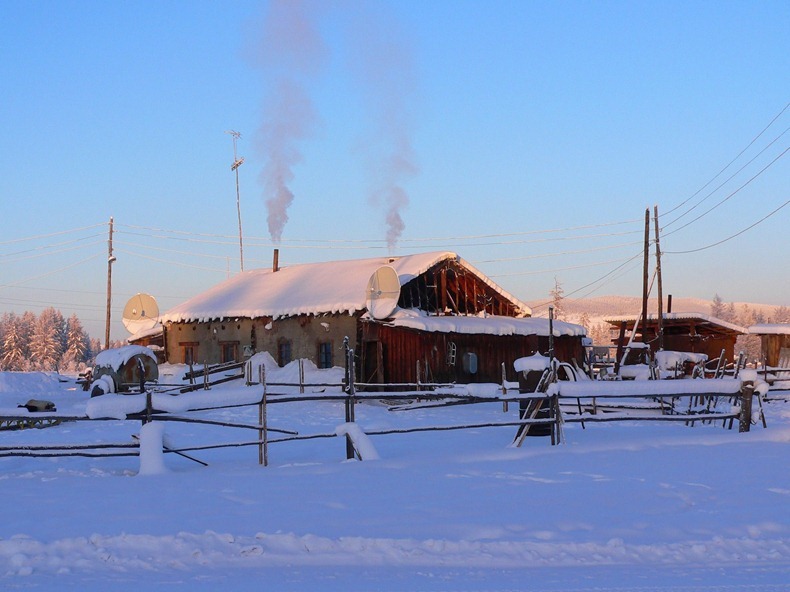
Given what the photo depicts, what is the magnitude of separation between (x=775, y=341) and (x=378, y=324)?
64.8 feet

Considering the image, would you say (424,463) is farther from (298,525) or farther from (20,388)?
(20,388)

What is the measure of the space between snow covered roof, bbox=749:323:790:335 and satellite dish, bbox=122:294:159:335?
27.7 metres

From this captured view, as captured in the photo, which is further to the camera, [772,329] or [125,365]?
[772,329]

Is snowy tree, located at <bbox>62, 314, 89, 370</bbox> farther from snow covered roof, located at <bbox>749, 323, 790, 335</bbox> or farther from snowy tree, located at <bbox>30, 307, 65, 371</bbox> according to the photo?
snow covered roof, located at <bbox>749, 323, 790, 335</bbox>

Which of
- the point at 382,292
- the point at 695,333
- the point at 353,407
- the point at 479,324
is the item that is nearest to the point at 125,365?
the point at 382,292

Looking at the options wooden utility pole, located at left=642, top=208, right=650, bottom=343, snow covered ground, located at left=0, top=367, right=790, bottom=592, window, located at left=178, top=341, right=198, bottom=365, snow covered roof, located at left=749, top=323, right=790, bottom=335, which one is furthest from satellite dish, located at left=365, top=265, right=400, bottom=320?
snow covered roof, located at left=749, top=323, right=790, bottom=335

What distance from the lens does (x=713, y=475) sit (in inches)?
373

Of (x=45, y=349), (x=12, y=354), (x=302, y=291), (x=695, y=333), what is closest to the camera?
(x=302, y=291)

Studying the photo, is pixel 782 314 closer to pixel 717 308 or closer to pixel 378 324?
pixel 717 308

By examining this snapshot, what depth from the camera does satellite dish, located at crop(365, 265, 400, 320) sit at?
2756cm

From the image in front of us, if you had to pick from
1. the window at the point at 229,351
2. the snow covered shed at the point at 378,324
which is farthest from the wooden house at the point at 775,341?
the window at the point at 229,351

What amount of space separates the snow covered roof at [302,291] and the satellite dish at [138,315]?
319cm

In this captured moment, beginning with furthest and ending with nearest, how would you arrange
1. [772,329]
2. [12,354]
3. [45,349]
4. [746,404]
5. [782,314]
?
[782,314] < [45,349] < [12,354] < [772,329] < [746,404]

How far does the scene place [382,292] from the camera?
27.8 m
